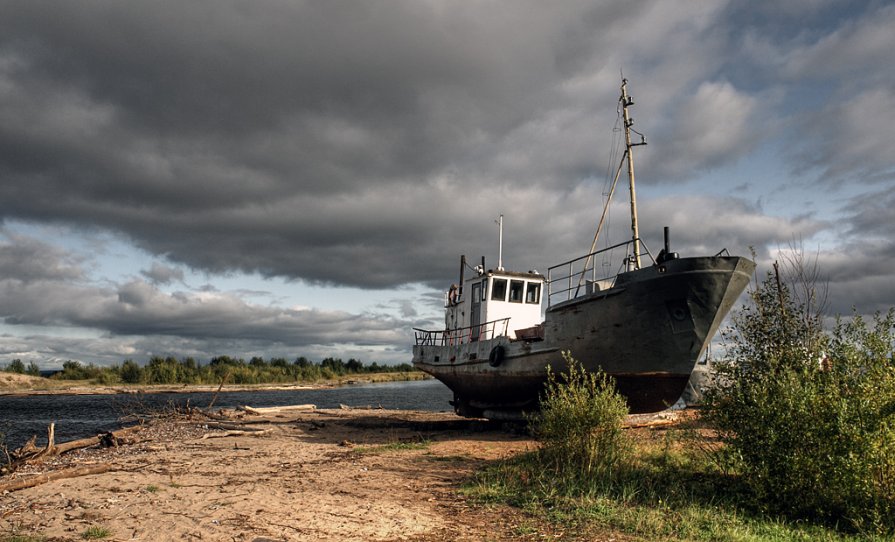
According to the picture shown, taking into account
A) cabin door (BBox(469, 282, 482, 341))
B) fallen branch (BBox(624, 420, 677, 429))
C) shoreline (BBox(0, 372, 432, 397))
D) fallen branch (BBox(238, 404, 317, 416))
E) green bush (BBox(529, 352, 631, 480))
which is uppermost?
cabin door (BBox(469, 282, 482, 341))

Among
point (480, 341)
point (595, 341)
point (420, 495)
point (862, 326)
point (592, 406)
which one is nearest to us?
point (862, 326)

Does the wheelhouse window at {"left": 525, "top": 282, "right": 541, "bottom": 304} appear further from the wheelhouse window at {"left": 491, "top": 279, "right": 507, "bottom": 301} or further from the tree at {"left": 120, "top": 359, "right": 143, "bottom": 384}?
the tree at {"left": 120, "top": 359, "right": 143, "bottom": 384}

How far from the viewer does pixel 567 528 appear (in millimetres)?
7559

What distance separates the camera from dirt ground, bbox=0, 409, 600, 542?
7.72m

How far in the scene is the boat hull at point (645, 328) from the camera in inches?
536

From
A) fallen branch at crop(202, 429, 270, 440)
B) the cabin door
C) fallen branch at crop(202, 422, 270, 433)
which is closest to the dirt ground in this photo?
fallen branch at crop(202, 429, 270, 440)

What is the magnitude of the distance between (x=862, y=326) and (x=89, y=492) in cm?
1362

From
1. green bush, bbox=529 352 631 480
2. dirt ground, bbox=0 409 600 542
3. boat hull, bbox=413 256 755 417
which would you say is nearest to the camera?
dirt ground, bbox=0 409 600 542

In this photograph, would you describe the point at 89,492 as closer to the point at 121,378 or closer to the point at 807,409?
the point at 807,409

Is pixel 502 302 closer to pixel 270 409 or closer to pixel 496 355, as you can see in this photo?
pixel 496 355

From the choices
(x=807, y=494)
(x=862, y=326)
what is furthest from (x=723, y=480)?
(x=862, y=326)

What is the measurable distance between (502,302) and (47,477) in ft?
47.6

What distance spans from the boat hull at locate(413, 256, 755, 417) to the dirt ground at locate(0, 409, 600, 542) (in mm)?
2885

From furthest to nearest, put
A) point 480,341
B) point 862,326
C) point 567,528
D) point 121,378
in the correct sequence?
point 121,378
point 480,341
point 862,326
point 567,528
